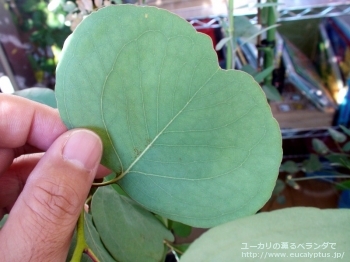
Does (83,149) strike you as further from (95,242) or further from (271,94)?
(271,94)

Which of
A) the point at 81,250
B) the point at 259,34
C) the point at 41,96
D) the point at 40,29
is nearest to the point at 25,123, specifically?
the point at 41,96

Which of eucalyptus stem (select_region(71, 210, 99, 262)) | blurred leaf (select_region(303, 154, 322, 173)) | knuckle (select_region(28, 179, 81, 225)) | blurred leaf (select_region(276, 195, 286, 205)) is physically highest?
knuckle (select_region(28, 179, 81, 225))

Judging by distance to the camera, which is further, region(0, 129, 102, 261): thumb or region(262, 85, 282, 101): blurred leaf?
region(262, 85, 282, 101): blurred leaf

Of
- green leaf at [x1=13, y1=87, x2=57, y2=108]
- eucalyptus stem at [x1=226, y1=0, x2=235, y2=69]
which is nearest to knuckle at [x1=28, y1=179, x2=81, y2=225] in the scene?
green leaf at [x1=13, y1=87, x2=57, y2=108]

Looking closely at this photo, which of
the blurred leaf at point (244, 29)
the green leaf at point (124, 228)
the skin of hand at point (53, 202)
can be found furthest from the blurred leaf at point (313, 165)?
the skin of hand at point (53, 202)

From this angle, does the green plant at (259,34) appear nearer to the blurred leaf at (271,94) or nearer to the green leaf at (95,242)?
the blurred leaf at (271,94)

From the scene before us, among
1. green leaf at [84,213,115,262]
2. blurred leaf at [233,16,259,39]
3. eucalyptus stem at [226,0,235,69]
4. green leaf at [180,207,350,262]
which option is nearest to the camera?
green leaf at [180,207,350,262]

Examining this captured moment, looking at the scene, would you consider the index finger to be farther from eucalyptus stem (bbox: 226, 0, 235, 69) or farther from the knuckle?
eucalyptus stem (bbox: 226, 0, 235, 69)
